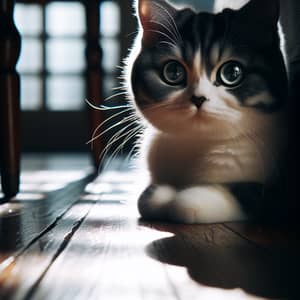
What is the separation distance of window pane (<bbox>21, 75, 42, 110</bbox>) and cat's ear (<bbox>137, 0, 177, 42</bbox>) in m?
2.71

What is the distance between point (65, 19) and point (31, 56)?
0.33 metres

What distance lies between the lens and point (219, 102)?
0.71 m

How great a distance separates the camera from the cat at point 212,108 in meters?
0.71

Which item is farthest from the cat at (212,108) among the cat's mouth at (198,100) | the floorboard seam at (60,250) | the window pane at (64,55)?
the window pane at (64,55)

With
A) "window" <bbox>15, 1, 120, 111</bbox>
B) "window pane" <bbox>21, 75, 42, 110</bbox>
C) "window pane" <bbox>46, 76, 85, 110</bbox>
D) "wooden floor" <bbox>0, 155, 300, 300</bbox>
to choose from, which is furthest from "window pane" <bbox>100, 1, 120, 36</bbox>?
"wooden floor" <bbox>0, 155, 300, 300</bbox>

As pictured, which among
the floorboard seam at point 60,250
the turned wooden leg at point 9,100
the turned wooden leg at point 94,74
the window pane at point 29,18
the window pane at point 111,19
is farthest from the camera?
the window pane at point 29,18

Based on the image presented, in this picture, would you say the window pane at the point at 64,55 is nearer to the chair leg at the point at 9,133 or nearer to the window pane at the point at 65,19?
the window pane at the point at 65,19

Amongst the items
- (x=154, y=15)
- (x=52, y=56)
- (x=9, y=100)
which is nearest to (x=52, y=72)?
(x=52, y=56)

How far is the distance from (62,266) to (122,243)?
0.42ft

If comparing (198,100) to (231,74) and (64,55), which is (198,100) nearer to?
(231,74)

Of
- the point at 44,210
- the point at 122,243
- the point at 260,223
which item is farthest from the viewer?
the point at 44,210

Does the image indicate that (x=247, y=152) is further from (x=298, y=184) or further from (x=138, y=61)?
(x=138, y=61)

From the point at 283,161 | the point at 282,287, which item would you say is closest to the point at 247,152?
the point at 283,161

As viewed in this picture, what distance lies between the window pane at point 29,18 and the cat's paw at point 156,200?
9.20 ft
